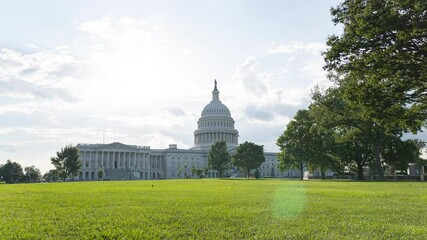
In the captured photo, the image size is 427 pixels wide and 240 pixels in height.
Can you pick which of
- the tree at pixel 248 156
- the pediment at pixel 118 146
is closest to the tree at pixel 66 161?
the tree at pixel 248 156

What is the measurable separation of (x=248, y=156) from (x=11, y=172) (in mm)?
83645

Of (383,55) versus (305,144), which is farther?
(305,144)

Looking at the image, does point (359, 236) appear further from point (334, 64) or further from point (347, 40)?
point (334, 64)

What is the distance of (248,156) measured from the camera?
122812mm

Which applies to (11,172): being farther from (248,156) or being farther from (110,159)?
(248,156)

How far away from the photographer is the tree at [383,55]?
70.6 ft

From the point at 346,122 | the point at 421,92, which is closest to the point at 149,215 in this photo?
the point at 421,92

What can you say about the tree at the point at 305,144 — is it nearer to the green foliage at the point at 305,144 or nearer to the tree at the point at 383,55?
the green foliage at the point at 305,144

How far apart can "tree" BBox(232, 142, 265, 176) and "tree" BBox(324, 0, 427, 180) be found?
→ 93.5 metres

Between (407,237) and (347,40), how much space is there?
18416mm

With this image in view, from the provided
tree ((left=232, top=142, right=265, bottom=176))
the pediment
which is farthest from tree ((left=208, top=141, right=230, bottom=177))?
the pediment

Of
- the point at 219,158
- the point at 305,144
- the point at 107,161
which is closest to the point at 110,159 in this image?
the point at 107,161

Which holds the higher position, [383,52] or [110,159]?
[383,52]

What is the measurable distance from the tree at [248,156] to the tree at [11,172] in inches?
3068
